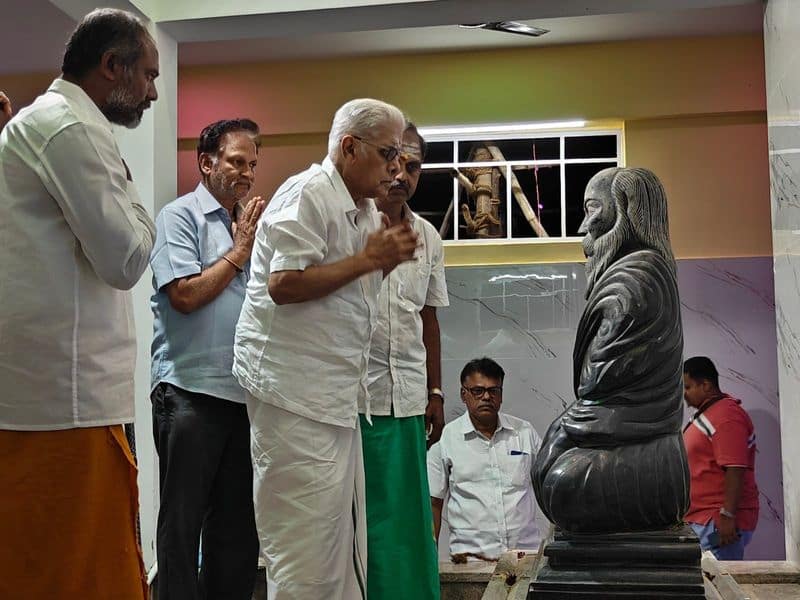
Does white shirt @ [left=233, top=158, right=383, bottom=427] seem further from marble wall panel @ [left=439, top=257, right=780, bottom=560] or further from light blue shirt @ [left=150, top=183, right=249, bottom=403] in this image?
marble wall panel @ [left=439, top=257, right=780, bottom=560]

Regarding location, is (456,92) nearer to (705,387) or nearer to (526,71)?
(526,71)

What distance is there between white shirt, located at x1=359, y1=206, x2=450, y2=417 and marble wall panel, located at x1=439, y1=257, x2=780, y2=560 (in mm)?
3243

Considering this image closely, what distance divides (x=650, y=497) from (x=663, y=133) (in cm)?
433

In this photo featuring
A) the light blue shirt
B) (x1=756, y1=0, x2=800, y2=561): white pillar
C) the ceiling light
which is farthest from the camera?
the ceiling light

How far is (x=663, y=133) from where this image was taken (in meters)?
6.87

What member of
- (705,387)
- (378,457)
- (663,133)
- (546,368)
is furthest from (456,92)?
(378,457)

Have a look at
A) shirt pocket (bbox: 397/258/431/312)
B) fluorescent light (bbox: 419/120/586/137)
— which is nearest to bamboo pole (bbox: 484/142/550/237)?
fluorescent light (bbox: 419/120/586/137)

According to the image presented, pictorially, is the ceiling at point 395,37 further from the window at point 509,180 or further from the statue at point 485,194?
the statue at point 485,194

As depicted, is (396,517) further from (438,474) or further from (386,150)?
(438,474)

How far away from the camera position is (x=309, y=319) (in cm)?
272

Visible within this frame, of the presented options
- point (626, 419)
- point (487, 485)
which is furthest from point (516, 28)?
point (626, 419)

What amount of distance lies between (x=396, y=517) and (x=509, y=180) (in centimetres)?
413

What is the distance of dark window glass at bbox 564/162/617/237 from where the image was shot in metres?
6.96

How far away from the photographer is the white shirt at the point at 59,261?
7.00 ft
